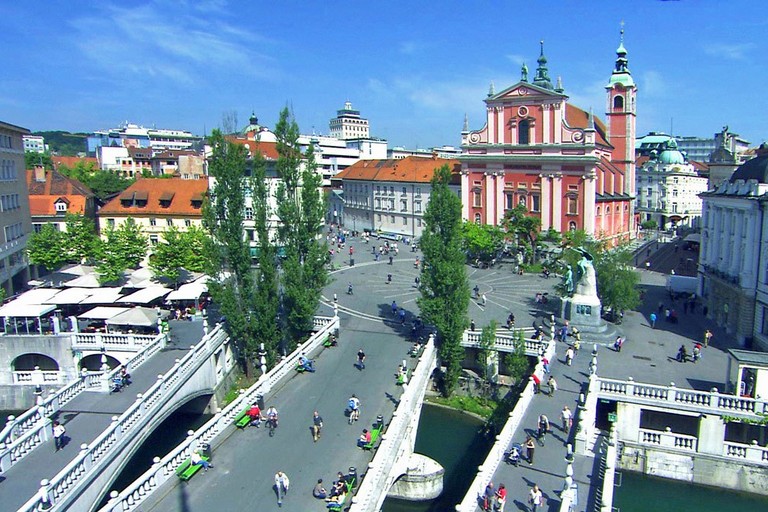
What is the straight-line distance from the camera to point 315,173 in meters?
37.2

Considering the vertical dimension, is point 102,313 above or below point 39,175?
below

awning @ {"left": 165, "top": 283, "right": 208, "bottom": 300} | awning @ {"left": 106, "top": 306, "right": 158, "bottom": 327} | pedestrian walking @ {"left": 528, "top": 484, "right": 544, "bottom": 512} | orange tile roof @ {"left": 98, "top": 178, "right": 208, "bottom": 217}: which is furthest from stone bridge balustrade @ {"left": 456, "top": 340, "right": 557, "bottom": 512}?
orange tile roof @ {"left": 98, "top": 178, "right": 208, "bottom": 217}

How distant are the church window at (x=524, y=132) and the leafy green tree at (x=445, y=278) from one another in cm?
3530

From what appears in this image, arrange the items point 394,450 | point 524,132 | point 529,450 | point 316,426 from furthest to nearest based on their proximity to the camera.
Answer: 1. point 524,132
2. point 316,426
3. point 394,450
4. point 529,450

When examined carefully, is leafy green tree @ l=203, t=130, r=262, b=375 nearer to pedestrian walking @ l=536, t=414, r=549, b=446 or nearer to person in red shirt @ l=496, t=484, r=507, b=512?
pedestrian walking @ l=536, t=414, r=549, b=446

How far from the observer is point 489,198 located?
2793 inches

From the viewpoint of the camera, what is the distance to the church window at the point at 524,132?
66.4 metres

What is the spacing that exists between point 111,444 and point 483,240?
4391 cm

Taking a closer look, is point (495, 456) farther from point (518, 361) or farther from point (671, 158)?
point (671, 158)

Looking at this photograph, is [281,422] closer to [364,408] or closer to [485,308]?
[364,408]

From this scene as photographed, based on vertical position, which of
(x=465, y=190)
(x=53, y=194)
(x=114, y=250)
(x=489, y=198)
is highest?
(x=53, y=194)

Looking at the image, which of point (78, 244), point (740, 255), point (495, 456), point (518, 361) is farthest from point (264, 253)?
point (740, 255)

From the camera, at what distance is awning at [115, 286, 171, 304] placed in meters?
40.7

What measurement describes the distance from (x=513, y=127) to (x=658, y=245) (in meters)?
32.1
